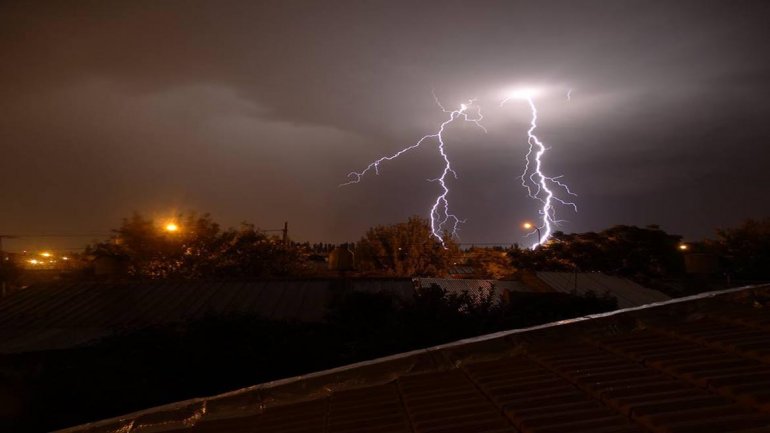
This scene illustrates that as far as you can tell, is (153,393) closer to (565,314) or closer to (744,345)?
(565,314)

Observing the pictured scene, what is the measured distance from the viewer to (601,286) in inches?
656

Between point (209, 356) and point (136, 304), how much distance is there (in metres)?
5.03

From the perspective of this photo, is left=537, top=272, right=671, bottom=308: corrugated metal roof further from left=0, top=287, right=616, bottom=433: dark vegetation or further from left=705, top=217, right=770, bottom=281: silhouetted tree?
left=705, top=217, right=770, bottom=281: silhouetted tree

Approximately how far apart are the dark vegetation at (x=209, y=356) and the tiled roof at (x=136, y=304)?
132 centimetres

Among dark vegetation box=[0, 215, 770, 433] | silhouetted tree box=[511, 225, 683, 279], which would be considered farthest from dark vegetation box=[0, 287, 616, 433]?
silhouetted tree box=[511, 225, 683, 279]

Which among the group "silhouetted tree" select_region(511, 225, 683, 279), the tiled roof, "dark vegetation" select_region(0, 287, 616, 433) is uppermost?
"silhouetted tree" select_region(511, 225, 683, 279)

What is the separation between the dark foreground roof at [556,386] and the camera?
2367 millimetres

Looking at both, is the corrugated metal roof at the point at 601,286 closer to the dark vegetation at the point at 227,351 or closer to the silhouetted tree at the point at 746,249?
the dark vegetation at the point at 227,351

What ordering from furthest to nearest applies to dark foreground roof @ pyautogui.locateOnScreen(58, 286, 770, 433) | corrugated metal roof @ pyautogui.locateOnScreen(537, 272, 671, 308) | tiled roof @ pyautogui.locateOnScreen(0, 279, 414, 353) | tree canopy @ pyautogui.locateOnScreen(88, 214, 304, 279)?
tree canopy @ pyautogui.locateOnScreen(88, 214, 304, 279) < corrugated metal roof @ pyautogui.locateOnScreen(537, 272, 671, 308) < tiled roof @ pyautogui.locateOnScreen(0, 279, 414, 353) < dark foreground roof @ pyautogui.locateOnScreen(58, 286, 770, 433)

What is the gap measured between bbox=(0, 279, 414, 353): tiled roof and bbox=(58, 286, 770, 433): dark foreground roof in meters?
7.50

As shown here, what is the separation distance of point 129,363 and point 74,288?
6554 millimetres

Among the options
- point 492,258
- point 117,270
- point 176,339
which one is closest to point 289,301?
point 176,339

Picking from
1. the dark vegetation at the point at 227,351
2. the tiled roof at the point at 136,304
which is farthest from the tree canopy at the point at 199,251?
the dark vegetation at the point at 227,351

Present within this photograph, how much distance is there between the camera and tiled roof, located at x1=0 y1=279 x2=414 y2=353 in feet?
38.1
